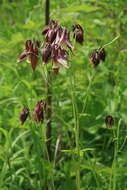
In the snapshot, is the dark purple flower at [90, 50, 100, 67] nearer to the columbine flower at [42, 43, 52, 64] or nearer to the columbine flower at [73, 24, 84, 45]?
the columbine flower at [73, 24, 84, 45]

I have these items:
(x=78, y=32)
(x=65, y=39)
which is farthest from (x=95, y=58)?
(x=65, y=39)

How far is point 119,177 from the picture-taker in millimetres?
1958

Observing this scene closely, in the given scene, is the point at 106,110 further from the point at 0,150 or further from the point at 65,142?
the point at 0,150

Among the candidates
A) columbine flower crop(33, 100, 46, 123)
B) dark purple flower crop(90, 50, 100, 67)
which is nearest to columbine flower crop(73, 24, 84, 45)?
dark purple flower crop(90, 50, 100, 67)

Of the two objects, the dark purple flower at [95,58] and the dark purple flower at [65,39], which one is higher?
the dark purple flower at [65,39]

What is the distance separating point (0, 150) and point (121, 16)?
3.78ft

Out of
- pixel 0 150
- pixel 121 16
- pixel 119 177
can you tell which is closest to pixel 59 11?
pixel 121 16

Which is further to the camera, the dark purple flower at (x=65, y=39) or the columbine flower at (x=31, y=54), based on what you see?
the columbine flower at (x=31, y=54)

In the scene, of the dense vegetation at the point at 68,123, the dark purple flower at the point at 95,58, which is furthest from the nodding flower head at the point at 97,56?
the dense vegetation at the point at 68,123

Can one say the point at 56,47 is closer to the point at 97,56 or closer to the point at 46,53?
the point at 46,53

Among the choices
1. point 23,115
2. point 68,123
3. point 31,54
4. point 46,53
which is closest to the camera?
point 46,53

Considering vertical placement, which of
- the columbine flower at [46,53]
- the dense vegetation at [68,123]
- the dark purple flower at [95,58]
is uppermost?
the columbine flower at [46,53]

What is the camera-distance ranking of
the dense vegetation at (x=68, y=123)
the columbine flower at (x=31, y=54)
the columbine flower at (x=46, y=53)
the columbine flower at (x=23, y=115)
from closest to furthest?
1. the columbine flower at (x=46, y=53)
2. the columbine flower at (x=31, y=54)
3. the columbine flower at (x=23, y=115)
4. the dense vegetation at (x=68, y=123)

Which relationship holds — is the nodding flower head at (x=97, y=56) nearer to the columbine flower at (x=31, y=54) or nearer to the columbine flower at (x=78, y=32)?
the columbine flower at (x=78, y=32)
